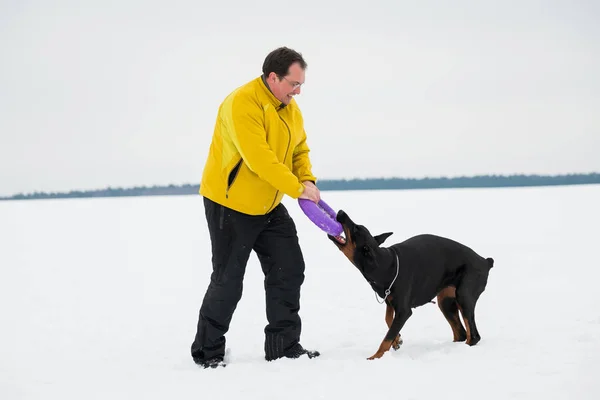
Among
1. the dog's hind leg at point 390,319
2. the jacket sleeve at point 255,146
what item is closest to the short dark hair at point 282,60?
the jacket sleeve at point 255,146

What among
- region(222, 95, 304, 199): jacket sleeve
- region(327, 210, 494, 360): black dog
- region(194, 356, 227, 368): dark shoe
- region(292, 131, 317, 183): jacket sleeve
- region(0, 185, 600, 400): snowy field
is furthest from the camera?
region(292, 131, 317, 183): jacket sleeve

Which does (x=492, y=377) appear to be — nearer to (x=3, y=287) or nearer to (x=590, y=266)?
(x=590, y=266)

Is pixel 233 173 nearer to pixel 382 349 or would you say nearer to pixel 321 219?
pixel 321 219

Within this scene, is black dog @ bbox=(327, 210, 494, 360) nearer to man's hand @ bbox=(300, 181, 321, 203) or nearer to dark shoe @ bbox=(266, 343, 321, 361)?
man's hand @ bbox=(300, 181, 321, 203)

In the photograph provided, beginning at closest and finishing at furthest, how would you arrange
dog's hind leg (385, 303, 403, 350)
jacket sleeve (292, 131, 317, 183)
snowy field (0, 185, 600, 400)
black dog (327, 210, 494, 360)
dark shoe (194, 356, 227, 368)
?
1. snowy field (0, 185, 600, 400)
2. black dog (327, 210, 494, 360)
3. dark shoe (194, 356, 227, 368)
4. dog's hind leg (385, 303, 403, 350)
5. jacket sleeve (292, 131, 317, 183)

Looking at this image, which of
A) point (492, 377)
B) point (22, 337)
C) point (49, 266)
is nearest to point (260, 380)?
point (492, 377)

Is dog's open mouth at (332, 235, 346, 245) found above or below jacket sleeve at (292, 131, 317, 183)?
below

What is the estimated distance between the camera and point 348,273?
933 cm

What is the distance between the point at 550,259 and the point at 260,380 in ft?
22.4

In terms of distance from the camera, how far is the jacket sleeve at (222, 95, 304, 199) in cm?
440

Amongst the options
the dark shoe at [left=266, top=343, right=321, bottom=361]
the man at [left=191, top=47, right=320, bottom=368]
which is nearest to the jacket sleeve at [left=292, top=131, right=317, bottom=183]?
the man at [left=191, top=47, right=320, bottom=368]

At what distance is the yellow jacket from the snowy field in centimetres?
126

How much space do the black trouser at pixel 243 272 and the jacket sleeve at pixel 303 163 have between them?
31 cm

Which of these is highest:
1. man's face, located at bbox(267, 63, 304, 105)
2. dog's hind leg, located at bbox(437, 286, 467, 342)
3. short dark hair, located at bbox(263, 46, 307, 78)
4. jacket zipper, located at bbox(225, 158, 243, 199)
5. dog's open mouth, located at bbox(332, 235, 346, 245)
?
short dark hair, located at bbox(263, 46, 307, 78)
